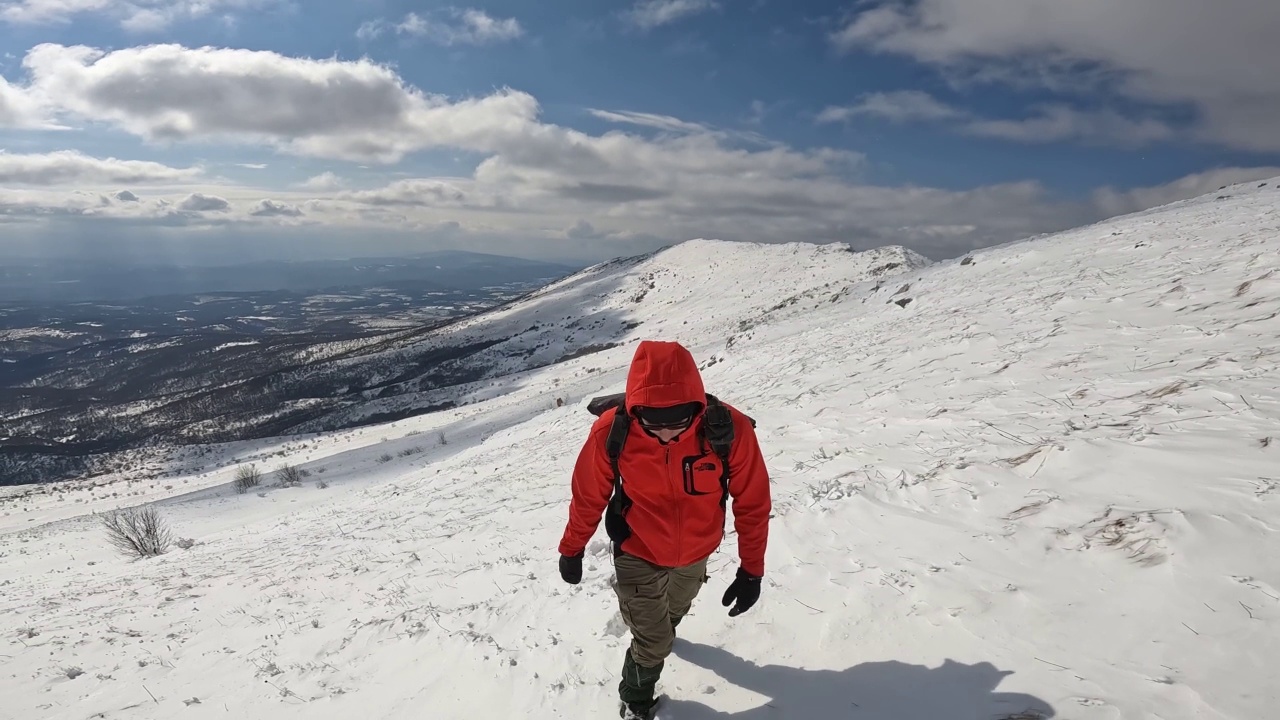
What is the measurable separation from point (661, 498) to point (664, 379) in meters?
0.88

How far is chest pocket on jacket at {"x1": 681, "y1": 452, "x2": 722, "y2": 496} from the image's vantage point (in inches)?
144

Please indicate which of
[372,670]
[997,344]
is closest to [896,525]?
[372,670]

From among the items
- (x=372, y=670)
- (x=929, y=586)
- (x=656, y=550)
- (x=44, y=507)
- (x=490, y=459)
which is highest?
(x=656, y=550)

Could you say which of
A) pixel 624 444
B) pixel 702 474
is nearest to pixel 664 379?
pixel 624 444

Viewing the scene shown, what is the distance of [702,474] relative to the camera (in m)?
3.70

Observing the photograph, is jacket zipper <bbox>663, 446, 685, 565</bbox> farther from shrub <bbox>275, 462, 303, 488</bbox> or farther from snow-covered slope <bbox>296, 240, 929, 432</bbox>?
snow-covered slope <bbox>296, 240, 929, 432</bbox>

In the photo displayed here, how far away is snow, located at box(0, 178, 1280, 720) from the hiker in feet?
2.35

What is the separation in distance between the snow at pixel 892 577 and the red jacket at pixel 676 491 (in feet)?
4.06

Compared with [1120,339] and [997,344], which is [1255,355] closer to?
[1120,339]

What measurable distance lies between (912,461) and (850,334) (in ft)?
43.7

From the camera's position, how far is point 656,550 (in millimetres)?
3867

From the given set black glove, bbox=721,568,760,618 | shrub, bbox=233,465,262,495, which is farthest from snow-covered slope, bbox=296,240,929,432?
black glove, bbox=721,568,760,618

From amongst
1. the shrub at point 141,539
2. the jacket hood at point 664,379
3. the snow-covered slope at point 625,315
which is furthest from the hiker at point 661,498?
the snow-covered slope at point 625,315

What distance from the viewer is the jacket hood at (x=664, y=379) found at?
3389 millimetres
